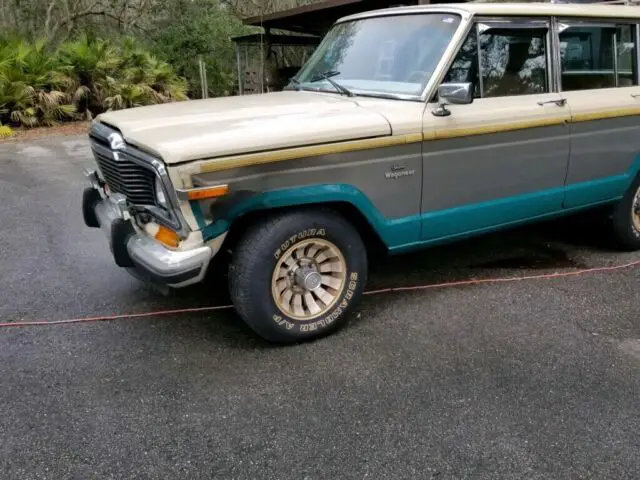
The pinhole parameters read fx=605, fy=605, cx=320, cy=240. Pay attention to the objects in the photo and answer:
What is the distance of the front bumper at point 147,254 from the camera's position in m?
3.25

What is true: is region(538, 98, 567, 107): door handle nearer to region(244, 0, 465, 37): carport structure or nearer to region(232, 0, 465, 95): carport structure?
region(244, 0, 465, 37): carport structure

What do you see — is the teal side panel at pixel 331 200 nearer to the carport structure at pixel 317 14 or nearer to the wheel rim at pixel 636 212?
the wheel rim at pixel 636 212

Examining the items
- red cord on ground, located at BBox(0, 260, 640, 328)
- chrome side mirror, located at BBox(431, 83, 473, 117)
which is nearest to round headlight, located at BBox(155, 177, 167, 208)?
red cord on ground, located at BBox(0, 260, 640, 328)

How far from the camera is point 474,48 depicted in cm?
410

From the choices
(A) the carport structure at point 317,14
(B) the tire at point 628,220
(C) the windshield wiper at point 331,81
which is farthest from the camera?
(A) the carport structure at point 317,14

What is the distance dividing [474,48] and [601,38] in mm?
1524

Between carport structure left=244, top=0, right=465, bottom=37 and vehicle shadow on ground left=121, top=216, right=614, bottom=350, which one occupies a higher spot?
A: carport structure left=244, top=0, right=465, bottom=37

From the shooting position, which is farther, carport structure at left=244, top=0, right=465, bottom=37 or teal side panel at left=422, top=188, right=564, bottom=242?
carport structure at left=244, top=0, right=465, bottom=37

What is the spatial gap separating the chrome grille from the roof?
2281mm

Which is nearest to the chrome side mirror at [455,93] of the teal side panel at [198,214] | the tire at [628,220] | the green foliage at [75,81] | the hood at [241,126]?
the hood at [241,126]

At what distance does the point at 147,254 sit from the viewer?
3418 mm

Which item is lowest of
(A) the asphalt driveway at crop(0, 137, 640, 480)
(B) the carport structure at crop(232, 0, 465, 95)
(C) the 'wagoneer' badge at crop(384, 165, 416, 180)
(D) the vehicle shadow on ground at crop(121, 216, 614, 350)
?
(A) the asphalt driveway at crop(0, 137, 640, 480)

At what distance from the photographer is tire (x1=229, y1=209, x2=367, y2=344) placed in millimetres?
3463

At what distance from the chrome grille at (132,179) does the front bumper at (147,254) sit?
3.0 inches
